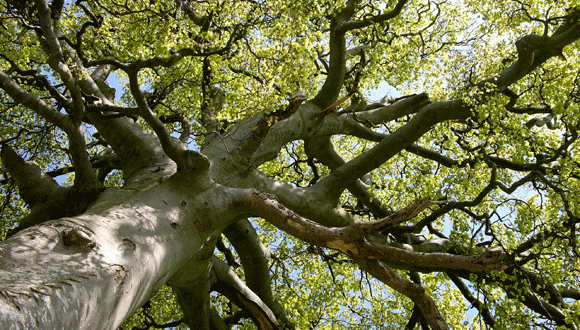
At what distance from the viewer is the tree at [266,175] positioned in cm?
345

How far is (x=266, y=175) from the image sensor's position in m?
6.48

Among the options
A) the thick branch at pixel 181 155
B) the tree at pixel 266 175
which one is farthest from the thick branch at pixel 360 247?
the thick branch at pixel 181 155

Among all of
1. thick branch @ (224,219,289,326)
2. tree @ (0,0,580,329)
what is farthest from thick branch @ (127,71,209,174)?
thick branch @ (224,219,289,326)

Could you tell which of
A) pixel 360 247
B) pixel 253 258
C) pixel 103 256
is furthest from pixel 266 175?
pixel 103 256

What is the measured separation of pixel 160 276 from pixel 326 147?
18.2 ft

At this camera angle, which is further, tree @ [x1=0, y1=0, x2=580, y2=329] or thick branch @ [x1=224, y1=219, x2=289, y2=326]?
thick branch @ [x1=224, y1=219, x2=289, y2=326]

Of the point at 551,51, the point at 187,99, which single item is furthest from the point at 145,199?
the point at 551,51

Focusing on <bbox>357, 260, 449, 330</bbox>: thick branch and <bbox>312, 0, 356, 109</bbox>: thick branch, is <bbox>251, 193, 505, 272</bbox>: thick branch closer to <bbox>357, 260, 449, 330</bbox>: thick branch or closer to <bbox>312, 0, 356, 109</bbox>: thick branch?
<bbox>357, 260, 449, 330</bbox>: thick branch

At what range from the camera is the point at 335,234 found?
3803 mm

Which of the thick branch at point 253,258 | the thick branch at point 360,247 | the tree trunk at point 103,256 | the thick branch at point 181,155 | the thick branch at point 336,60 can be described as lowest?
the tree trunk at point 103,256

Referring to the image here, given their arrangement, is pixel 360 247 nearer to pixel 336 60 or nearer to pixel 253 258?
pixel 253 258

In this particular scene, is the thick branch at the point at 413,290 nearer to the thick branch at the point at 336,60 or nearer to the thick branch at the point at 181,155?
the thick branch at the point at 181,155

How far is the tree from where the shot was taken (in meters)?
3.45

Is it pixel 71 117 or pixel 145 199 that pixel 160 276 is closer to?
pixel 145 199
